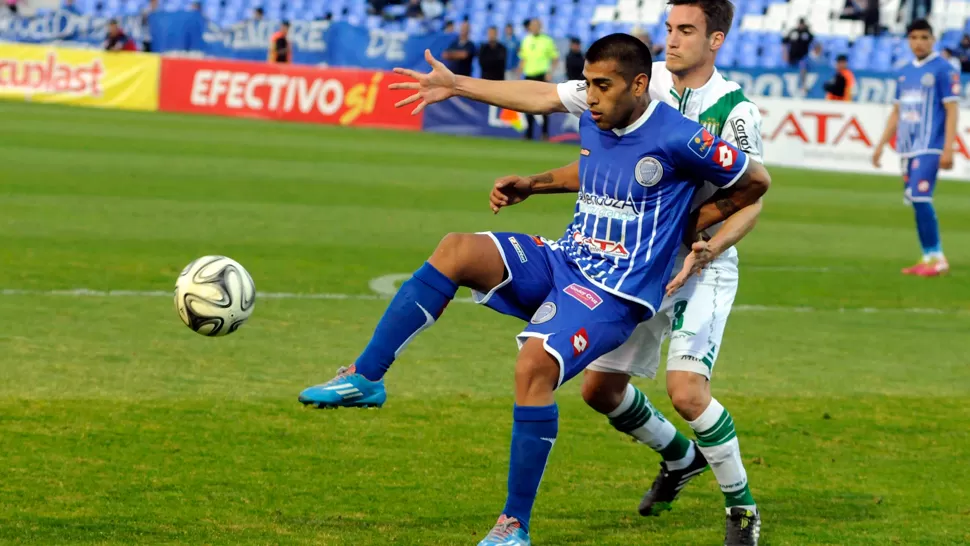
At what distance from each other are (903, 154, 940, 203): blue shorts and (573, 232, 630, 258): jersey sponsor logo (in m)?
8.54

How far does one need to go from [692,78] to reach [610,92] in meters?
0.58

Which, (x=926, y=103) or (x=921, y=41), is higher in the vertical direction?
(x=921, y=41)

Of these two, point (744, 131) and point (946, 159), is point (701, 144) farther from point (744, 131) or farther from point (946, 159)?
point (946, 159)

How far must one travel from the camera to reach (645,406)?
535 centimetres

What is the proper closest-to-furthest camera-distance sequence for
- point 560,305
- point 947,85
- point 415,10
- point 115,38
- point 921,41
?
point 560,305, point 921,41, point 947,85, point 115,38, point 415,10

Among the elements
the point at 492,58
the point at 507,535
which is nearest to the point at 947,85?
the point at 507,535

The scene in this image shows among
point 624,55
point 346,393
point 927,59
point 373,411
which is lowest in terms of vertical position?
point 373,411

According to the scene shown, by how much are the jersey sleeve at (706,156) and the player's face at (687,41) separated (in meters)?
0.38

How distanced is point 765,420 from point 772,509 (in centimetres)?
150

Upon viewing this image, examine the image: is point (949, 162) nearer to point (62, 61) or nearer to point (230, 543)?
point (230, 543)

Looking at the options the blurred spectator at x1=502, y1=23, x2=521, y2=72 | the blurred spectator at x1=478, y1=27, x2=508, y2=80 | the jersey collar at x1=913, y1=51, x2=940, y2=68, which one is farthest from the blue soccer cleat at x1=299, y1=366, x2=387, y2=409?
the blurred spectator at x1=502, y1=23, x2=521, y2=72

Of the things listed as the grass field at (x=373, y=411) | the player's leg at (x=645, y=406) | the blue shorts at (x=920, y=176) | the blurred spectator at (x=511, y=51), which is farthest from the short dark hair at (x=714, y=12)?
the blurred spectator at (x=511, y=51)

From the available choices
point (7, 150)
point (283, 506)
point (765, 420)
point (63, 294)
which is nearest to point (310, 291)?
point (63, 294)

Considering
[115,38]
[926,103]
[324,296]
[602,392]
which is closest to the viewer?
[602,392]
